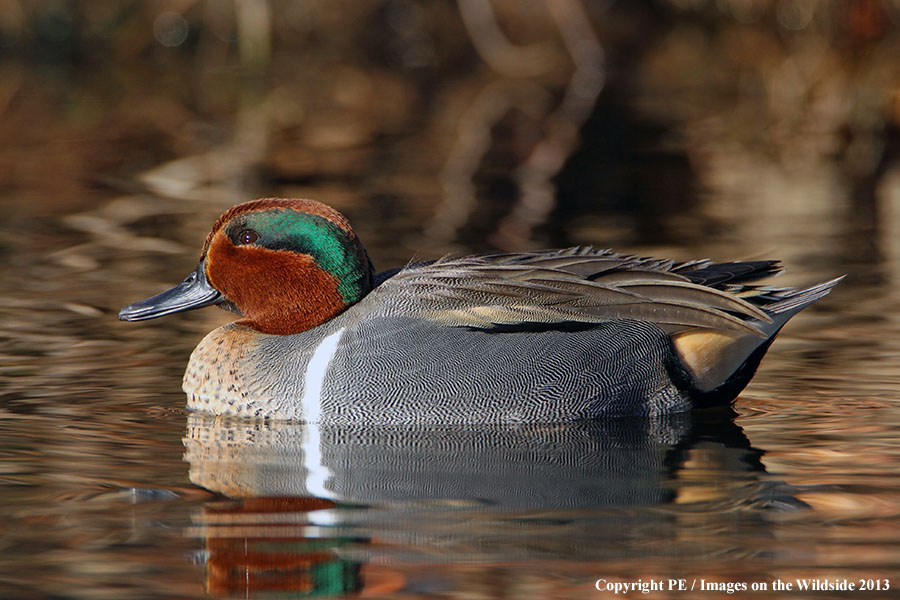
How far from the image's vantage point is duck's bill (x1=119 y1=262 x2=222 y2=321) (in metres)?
6.28

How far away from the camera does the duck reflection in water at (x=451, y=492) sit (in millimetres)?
4293

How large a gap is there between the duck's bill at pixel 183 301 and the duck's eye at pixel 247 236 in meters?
0.26

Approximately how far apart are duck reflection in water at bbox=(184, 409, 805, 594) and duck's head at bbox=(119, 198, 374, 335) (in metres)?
0.48

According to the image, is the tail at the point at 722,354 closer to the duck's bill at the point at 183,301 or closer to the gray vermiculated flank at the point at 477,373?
the gray vermiculated flank at the point at 477,373

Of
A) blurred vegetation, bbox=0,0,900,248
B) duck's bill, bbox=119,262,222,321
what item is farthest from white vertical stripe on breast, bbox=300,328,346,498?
blurred vegetation, bbox=0,0,900,248

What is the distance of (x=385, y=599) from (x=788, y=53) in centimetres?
1676

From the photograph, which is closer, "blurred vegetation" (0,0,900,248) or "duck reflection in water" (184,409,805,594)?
"duck reflection in water" (184,409,805,594)

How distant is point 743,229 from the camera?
10000 mm

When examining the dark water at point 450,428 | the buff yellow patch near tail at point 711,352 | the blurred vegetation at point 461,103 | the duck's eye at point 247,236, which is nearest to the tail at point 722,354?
the buff yellow patch near tail at point 711,352

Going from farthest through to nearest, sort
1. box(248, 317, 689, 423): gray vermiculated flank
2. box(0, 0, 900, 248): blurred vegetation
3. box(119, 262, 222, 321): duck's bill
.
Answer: box(0, 0, 900, 248): blurred vegetation
box(119, 262, 222, 321): duck's bill
box(248, 317, 689, 423): gray vermiculated flank

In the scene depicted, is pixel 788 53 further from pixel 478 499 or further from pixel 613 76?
pixel 478 499

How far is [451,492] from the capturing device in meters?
4.94

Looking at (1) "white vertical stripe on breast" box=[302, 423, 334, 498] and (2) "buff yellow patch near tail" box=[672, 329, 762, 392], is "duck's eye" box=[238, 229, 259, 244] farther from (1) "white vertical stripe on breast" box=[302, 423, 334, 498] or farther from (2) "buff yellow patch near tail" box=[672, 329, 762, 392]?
(2) "buff yellow patch near tail" box=[672, 329, 762, 392]

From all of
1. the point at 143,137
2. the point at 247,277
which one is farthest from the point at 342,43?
the point at 247,277
